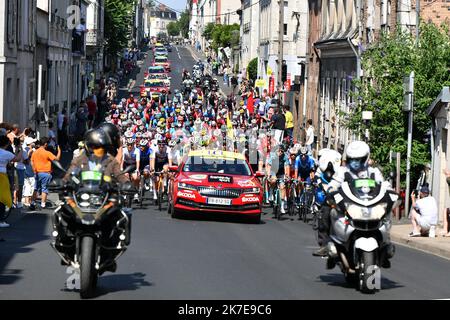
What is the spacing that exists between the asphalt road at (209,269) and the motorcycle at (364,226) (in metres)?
0.28

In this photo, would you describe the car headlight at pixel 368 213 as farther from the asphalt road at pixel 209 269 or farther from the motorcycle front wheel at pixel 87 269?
the motorcycle front wheel at pixel 87 269

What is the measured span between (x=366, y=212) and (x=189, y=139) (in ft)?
66.5

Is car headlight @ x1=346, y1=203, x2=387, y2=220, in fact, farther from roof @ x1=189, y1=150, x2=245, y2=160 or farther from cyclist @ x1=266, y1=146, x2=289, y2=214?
cyclist @ x1=266, y1=146, x2=289, y2=214

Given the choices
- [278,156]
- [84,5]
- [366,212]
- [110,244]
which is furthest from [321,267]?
[84,5]

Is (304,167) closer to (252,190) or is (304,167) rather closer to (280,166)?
(280,166)

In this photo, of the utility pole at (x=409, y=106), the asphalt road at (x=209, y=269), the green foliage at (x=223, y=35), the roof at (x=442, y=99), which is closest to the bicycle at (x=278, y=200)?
the utility pole at (x=409, y=106)

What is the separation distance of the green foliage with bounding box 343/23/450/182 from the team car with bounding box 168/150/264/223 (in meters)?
5.95

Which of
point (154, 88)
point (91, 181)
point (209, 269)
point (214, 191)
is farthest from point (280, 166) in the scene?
point (154, 88)

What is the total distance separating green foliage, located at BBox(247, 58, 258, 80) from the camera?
299 feet

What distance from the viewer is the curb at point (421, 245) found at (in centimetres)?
1997

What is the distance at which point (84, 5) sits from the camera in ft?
240

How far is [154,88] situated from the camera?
275ft

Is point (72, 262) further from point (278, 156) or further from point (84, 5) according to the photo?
point (84, 5)

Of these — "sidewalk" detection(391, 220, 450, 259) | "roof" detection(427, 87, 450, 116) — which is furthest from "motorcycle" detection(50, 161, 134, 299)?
"roof" detection(427, 87, 450, 116)
